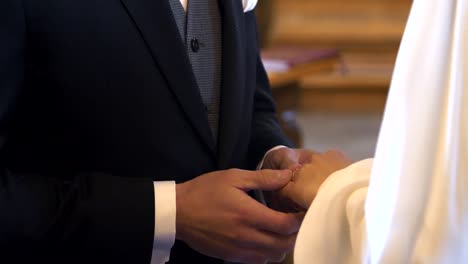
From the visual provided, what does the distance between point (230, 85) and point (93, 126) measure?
230 mm

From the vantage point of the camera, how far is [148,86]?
116cm

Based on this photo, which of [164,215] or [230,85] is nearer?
[164,215]

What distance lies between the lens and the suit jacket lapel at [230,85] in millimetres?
1245

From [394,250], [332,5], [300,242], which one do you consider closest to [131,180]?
[300,242]

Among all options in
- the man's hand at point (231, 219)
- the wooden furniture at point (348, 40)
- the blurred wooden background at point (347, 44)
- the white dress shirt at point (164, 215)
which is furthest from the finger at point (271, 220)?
the wooden furniture at point (348, 40)

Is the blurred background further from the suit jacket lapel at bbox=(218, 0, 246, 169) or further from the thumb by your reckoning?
the thumb

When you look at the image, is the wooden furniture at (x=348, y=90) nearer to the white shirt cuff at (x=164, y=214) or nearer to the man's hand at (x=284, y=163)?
the man's hand at (x=284, y=163)

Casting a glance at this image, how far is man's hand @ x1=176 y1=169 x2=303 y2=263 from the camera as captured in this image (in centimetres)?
109

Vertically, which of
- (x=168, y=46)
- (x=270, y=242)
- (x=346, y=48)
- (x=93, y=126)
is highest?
(x=168, y=46)

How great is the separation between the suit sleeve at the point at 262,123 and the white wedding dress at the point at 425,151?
54cm

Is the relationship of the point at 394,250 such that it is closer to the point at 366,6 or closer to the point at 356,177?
the point at 356,177

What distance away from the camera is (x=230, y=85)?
125 centimetres

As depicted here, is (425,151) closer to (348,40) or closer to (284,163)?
(284,163)

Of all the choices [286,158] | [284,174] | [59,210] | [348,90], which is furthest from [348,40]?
[59,210]
